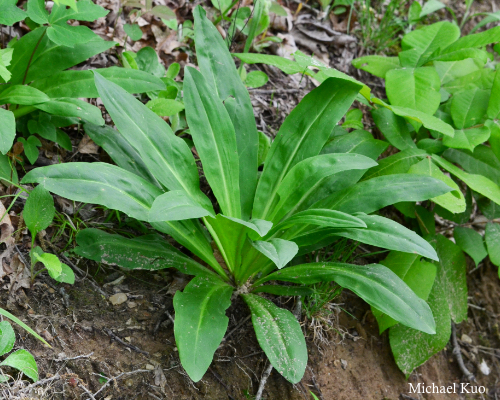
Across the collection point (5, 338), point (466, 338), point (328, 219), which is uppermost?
point (328, 219)

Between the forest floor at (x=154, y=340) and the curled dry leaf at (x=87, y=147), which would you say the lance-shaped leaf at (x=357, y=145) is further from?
the curled dry leaf at (x=87, y=147)

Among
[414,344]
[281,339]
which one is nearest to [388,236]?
[281,339]

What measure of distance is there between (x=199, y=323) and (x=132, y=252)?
0.45m

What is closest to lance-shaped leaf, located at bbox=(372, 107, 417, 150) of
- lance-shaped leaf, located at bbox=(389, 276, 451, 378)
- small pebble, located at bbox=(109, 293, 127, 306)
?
lance-shaped leaf, located at bbox=(389, 276, 451, 378)

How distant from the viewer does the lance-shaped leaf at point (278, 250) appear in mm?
1424

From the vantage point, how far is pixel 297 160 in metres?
2.05

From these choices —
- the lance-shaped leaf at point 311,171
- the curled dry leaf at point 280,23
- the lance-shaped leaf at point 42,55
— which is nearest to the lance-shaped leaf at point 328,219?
the lance-shaped leaf at point 311,171

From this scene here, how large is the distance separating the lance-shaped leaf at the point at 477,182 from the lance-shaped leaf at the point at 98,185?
4.92 feet

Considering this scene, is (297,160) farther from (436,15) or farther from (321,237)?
(436,15)

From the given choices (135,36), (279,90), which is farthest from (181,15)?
(279,90)

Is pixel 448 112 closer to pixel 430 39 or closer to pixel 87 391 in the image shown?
pixel 430 39

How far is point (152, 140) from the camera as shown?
1.83 m

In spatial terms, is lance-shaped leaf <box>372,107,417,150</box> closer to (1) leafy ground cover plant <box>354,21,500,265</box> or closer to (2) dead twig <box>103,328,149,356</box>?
(1) leafy ground cover plant <box>354,21,500,265</box>

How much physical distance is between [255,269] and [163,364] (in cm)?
55
